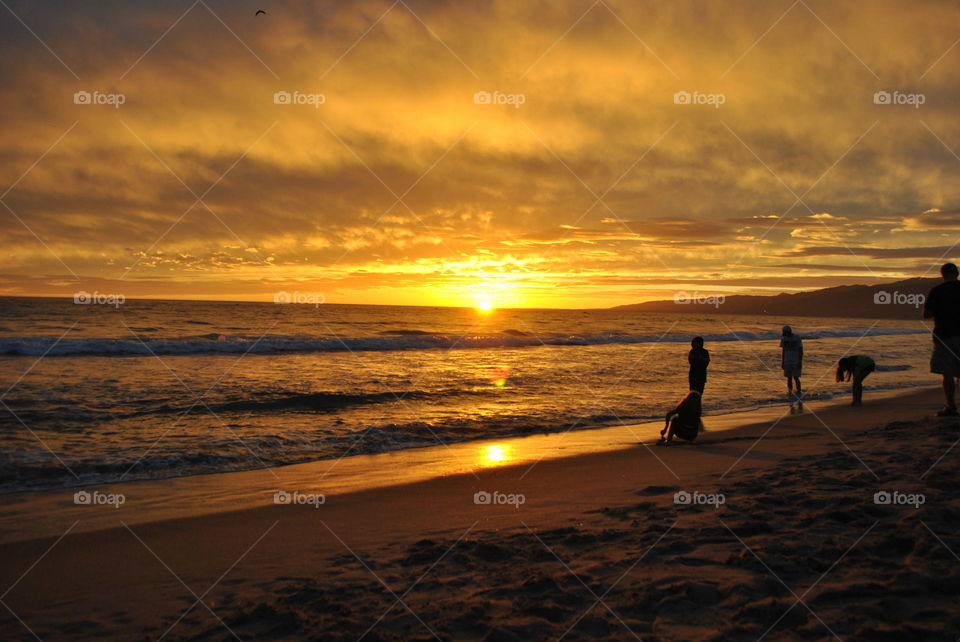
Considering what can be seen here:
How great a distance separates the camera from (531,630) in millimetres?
3518

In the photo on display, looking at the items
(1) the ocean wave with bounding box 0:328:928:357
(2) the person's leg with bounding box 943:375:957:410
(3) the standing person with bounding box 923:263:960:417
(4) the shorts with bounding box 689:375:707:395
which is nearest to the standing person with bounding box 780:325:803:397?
(4) the shorts with bounding box 689:375:707:395

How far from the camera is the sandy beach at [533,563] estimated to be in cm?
357

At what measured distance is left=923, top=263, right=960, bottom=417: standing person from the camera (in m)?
9.15

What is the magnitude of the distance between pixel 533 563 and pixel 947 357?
27.5 ft

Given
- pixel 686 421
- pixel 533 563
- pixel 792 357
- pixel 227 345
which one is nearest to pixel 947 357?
pixel 686 421

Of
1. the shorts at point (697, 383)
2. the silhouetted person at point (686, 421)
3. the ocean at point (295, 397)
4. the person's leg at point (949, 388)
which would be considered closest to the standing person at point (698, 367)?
the shorts at point (697, 383)

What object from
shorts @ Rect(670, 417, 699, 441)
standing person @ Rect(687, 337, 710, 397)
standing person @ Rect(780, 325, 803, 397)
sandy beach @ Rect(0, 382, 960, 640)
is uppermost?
standing person @ Rect(780, 325, 803, 397)

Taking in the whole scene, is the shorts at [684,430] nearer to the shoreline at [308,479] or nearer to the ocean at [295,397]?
the shoreline at [308,479]

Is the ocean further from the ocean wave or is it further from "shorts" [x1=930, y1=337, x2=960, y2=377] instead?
"shorts" [x1=930, y1=337, x2=960, y2=377]

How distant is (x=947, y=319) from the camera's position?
9.27 m

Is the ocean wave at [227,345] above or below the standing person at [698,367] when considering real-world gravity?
above

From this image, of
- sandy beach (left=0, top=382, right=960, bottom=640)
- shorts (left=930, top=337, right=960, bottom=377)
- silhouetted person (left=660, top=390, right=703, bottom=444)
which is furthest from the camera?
silhouetted person (left=660, top=390, right=703, bottom=444)

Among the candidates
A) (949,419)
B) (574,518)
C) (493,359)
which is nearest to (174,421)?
(574,518)

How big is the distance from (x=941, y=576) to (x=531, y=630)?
258 centimetres
